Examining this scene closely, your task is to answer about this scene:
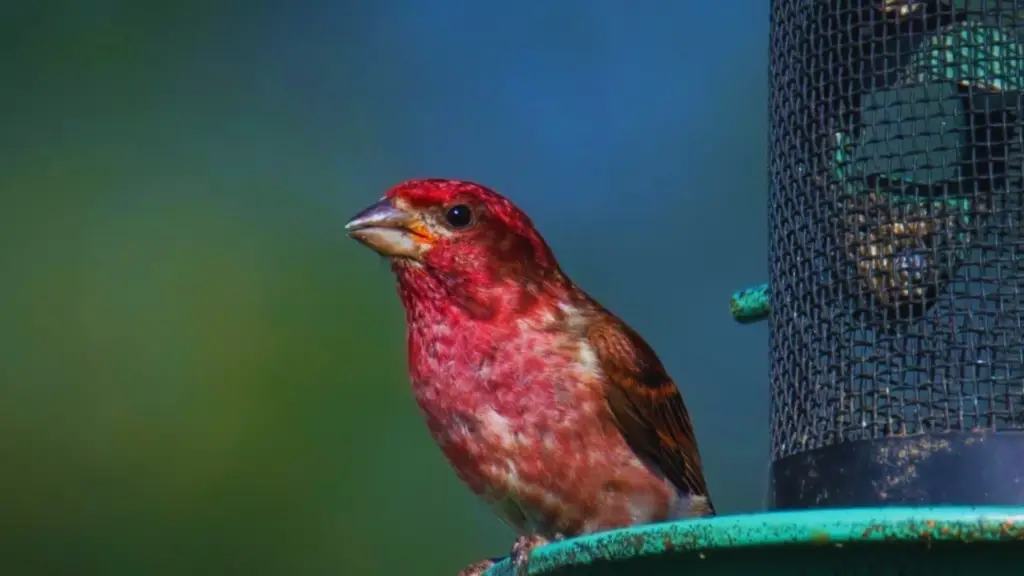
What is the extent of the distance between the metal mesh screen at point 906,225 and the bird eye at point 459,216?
53.5 inches

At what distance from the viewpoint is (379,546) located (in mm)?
11211

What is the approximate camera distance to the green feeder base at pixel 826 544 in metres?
4.67

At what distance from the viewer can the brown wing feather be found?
725 centimetres

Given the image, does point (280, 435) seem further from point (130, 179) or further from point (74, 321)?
point (130, 179)

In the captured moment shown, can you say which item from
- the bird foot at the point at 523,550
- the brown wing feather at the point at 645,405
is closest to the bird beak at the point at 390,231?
the brown wing feather at the point at 645,405

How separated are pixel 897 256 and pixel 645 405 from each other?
1.30m

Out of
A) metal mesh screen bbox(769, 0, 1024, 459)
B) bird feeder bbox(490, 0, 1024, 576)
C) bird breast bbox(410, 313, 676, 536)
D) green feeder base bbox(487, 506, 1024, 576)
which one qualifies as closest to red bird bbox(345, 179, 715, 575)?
bird breast bbox(410, 313, 676, 536)

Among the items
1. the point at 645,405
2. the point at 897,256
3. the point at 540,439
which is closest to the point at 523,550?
the point at 540,439

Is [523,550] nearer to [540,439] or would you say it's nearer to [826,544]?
[540,439]

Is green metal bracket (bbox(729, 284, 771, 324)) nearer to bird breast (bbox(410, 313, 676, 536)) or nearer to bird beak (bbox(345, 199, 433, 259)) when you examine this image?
bird breast (bbox(410, 313, 676, 536))

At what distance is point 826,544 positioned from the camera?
4.75 metres

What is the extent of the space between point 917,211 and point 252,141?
7.63 m

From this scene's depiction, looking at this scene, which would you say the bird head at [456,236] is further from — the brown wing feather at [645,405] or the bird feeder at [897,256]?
the bird feeder at [897,256]

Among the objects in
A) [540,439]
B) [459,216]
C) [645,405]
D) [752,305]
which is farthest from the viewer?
[459,216]
